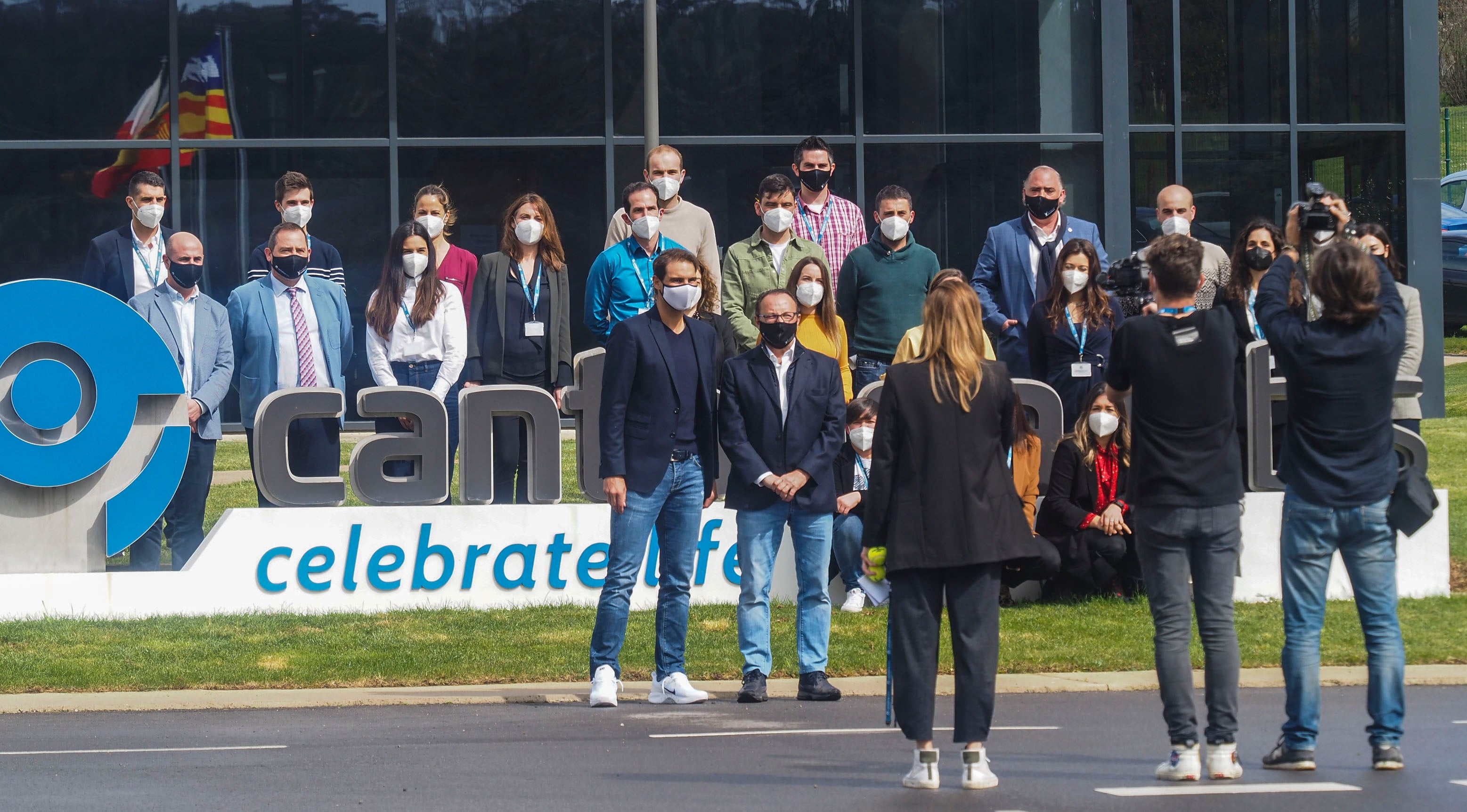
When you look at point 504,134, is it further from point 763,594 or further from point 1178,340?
point 1178,340

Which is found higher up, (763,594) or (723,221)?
(723,221)

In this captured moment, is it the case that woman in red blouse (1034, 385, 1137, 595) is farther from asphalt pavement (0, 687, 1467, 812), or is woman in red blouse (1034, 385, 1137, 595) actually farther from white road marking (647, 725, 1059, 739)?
white road marking (647, 725, 1059, 739)

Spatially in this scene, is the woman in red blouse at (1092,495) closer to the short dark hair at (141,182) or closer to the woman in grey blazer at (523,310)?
the woman in grey blazer at (523,310)

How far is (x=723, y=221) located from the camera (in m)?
19.8

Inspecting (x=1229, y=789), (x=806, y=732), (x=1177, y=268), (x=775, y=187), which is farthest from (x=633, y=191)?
(x=1229, y=789)

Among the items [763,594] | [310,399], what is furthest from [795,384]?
[310,399]

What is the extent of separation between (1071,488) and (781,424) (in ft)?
8.57

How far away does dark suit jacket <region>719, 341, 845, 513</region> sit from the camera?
340 inches

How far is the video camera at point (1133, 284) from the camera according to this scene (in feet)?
22.9

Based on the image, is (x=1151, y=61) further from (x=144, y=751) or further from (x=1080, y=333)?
(x=144, y=751)

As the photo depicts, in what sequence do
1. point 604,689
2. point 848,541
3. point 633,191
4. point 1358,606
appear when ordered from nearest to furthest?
1. point 1358,606
2. point 604,689
3. point 848,541
4. point 633,191

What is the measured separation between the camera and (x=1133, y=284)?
22.9 ft

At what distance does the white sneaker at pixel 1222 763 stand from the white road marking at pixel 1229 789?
0.06m

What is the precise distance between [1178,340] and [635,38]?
14.1 metres
